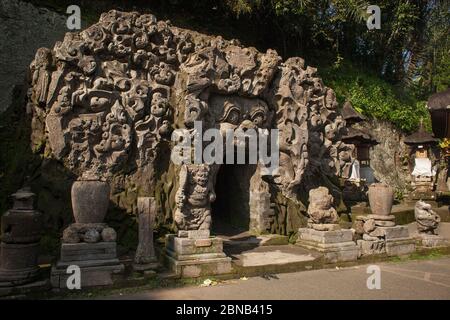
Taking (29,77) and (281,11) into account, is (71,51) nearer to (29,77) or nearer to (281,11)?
(29,77)

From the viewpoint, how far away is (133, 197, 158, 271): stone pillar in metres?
6.99

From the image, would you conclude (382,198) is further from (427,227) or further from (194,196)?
(194,196)

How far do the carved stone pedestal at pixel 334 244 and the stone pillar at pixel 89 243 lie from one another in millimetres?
4653

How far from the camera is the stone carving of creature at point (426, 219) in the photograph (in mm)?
9922

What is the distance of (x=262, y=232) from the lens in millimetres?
10289

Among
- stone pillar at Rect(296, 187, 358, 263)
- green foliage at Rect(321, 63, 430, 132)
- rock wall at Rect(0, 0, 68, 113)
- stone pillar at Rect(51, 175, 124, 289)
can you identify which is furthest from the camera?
green foliage at Rect(321, 63, 430, 132)

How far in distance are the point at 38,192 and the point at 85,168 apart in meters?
1.30

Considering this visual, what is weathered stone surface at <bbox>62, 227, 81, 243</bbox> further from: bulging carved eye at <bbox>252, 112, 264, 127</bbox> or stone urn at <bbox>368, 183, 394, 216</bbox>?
stone urn at <bbox>368, 183, 394, 216</bbox>

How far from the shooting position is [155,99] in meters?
9.74

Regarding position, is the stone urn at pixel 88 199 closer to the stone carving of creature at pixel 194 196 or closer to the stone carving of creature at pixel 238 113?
the stone carving of creature at pixel 194 196

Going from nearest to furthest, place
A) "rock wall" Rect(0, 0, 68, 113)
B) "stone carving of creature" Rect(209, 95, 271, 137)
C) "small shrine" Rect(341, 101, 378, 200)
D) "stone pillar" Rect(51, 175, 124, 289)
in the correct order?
"stone pillar" Rect(51, 175, 124, 289)
"stone carving of creature" Rect(209, 95, 271, 137)
"small shrine" Rect(341, 101, 378, 200)
"rock wall" Rect(0, 0, 68, 113)

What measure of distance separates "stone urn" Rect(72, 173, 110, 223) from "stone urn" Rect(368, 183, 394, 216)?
6848 millimetres

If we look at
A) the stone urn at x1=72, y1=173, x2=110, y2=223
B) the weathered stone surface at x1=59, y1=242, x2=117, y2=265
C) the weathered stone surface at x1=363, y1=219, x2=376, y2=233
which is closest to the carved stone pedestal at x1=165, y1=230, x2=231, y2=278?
the weathered stone surface at x1=59, y1=242, x2=117, y2=265
